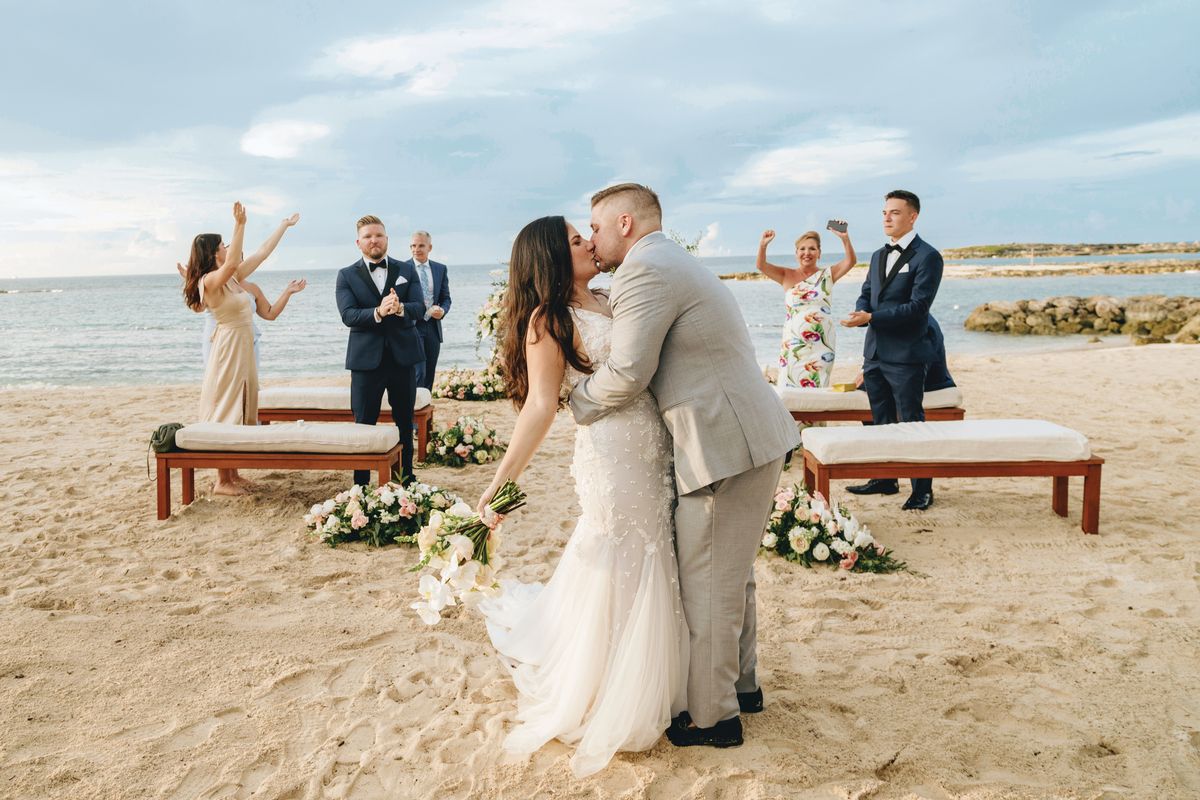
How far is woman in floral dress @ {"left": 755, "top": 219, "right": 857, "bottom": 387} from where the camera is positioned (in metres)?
8.19

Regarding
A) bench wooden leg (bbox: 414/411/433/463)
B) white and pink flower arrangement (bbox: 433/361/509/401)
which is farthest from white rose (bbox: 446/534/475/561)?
white and pink flower arrangement (bbox: 433/361/509/401)

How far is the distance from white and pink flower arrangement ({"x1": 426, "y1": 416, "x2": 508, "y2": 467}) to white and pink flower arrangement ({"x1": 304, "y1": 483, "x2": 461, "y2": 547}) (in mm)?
2243

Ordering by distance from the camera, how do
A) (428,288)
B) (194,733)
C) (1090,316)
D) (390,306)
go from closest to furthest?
1. (194,733)
2. (390,306)
3. (428,288)
4. (1090,316)

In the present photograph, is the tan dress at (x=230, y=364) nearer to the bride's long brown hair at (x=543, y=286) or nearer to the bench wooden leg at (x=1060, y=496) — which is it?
the bride's long brown hair at (x=543, y=286)

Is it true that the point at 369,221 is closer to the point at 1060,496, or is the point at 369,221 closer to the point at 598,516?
the point at 598,516

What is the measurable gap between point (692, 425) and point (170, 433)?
16.0ft

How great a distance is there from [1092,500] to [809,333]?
10.4ft

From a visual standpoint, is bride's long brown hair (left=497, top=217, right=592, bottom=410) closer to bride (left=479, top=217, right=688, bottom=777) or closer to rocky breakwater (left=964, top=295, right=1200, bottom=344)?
bride (left=479, top=217, right=688, bottom=777)

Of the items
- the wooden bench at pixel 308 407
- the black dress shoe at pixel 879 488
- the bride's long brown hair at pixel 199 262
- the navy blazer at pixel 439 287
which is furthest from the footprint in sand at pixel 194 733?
the navy blazer at pixel 439 287

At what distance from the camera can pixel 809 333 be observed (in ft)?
27.3

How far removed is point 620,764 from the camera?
3117 millimetres

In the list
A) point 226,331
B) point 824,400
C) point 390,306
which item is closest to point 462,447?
point 390,306

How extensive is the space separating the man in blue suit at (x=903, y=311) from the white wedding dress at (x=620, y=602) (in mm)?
3575

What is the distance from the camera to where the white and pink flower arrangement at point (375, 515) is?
5859 mm
